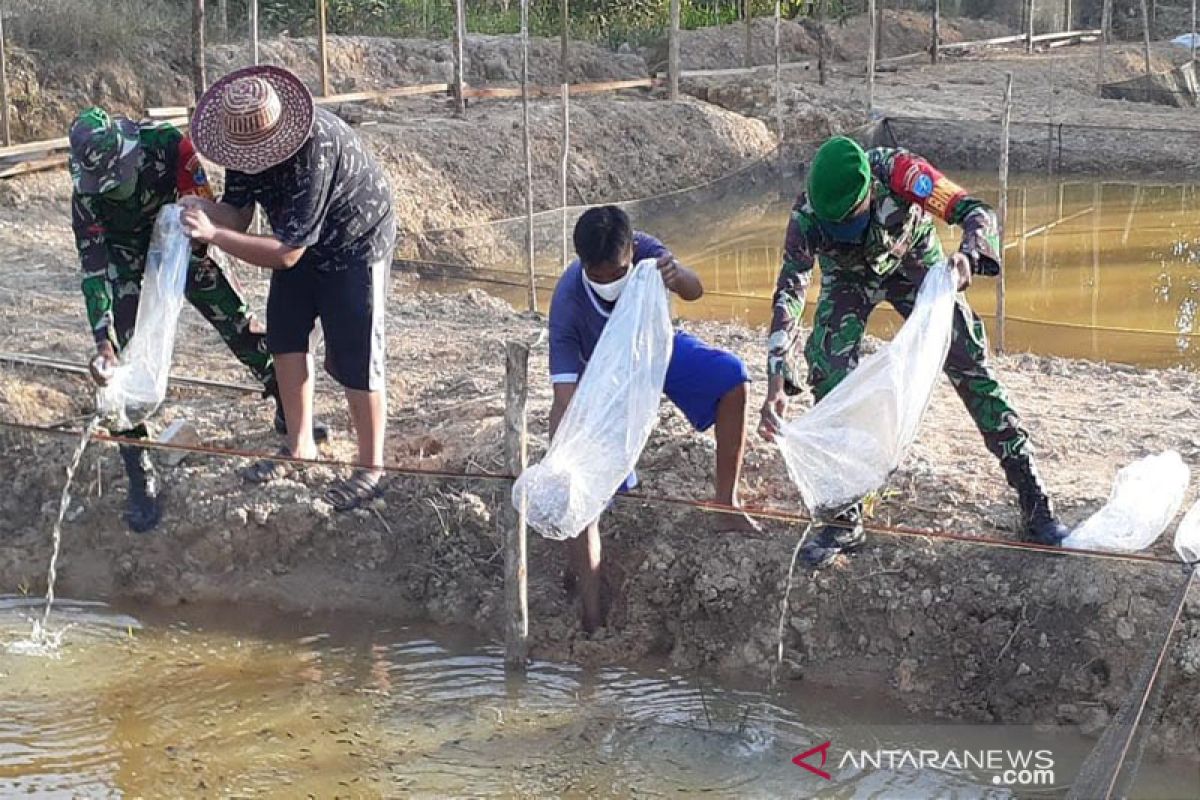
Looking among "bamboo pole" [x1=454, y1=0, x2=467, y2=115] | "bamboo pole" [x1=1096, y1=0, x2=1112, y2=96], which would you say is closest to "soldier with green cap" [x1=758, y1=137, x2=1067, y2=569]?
"bamboo pole" [x1=454, y1=0, x2=467, y2=115]

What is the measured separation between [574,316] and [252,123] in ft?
3.46

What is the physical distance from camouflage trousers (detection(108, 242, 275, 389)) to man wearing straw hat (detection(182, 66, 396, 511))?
0.96 feet

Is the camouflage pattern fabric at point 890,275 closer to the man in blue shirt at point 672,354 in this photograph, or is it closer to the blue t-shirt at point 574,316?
the man in blue shirt at point 672,354

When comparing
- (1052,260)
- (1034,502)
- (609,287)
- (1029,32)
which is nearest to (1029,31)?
(1029,32)

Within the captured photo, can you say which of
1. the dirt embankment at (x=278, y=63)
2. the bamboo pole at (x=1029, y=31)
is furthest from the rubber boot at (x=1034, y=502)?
the bamboo pole at (x=1029, y=31)

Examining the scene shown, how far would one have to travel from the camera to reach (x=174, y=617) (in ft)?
16.2

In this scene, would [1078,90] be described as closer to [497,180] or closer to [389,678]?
[497,180]

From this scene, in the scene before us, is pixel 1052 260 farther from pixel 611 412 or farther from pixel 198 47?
pixel 611 412

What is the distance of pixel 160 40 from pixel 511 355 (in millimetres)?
10327

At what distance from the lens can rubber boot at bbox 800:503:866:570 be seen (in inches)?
171

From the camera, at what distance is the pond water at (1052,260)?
8.53 metres

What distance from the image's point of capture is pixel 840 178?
3902mm

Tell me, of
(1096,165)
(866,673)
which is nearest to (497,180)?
(1096,165)

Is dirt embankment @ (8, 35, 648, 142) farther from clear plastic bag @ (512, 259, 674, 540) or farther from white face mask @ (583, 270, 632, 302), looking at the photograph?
clear plastic bag @ (512, 259, 674, 540)
